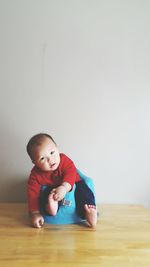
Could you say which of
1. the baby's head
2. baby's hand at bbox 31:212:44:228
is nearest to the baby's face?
the baby's head

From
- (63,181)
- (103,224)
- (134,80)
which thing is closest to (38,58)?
(134,80)

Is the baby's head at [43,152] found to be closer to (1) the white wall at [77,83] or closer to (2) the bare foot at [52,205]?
(2) the bare foot at [52,205]

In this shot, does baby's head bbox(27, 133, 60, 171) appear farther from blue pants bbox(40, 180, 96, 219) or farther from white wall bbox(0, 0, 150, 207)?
white wall bbox(0, 0, 150, 207)

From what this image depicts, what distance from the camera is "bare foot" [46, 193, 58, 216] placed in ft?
2.77

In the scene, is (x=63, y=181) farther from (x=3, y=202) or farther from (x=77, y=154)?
(x=3, y=202)

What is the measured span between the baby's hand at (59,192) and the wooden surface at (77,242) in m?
0.09

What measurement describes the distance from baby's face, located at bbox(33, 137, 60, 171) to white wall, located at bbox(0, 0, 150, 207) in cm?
21

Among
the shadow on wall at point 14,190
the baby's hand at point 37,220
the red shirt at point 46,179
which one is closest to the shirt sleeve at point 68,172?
the red shirt at point 46,179

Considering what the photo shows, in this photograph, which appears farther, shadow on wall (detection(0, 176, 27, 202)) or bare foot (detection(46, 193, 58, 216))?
shadow on wall (detection(0, 176, 27, 202))

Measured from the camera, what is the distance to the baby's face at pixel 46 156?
2.88 feet

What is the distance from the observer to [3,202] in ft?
3.65

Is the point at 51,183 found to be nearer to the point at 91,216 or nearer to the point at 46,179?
the point at 46,179

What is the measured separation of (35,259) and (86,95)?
2.12 ft

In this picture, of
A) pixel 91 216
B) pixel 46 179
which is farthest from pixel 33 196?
pixel 91 216
